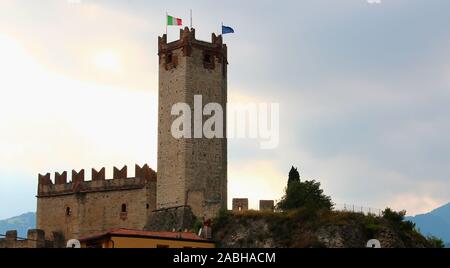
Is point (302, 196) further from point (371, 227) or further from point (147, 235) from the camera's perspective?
point (147, 235)

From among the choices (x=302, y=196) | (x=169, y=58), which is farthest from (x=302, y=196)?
(x=169, y=58)

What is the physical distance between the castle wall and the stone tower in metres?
2.78

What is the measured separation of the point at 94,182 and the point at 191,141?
12567 mm

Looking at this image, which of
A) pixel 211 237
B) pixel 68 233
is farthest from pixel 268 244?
pixel 68 233

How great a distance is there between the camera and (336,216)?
70.6 meters

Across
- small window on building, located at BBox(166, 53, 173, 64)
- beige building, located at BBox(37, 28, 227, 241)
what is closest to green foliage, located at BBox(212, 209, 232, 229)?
beige building, located at BBox(37, 28, 227, 241)

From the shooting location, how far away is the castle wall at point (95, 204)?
3174 inches

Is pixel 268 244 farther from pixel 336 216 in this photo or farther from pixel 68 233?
pixel 68 233

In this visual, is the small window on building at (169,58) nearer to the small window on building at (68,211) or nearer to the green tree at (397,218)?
the small window on building at (68,211)

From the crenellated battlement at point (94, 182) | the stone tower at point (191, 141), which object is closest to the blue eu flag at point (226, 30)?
the stone tower at point (191, 141)

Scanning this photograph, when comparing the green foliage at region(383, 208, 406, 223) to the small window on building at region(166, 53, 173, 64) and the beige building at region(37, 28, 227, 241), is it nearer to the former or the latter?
the beige building at region(37, 28, 227, 241)

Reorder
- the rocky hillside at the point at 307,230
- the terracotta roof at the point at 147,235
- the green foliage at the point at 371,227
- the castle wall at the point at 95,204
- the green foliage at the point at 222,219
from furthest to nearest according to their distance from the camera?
the castle wall at the point at 95,204 → the green foliage at the point at 222,219 → the green foliage at the point at 371,227 → the rocky hillside at the point at 307,230 → the terracotta roof at the point at 147,235

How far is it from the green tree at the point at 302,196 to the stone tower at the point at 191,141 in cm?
499
